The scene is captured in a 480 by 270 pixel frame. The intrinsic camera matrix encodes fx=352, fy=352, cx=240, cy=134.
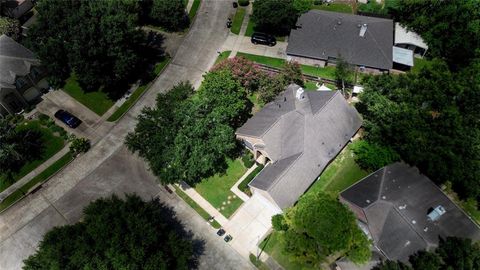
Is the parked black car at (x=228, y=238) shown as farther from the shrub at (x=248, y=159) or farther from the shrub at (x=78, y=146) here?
the shrub at (x=78, y=146)

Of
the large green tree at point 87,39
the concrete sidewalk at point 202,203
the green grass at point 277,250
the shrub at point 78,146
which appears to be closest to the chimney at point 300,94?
the green grass at point 277,250

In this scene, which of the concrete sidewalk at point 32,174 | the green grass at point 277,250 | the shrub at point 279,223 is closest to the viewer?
the shrub at point 279,223

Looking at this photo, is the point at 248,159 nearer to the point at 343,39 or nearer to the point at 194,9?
the point at 343,39

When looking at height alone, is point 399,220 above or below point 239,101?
below

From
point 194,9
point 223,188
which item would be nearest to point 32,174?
point 223,188

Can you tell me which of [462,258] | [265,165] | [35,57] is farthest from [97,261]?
[35,57]

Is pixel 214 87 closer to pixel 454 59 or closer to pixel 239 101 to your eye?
pixel 239 101

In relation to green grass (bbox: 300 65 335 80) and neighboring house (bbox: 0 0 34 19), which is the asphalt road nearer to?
green grass (bbox: 300 65 335 80)
